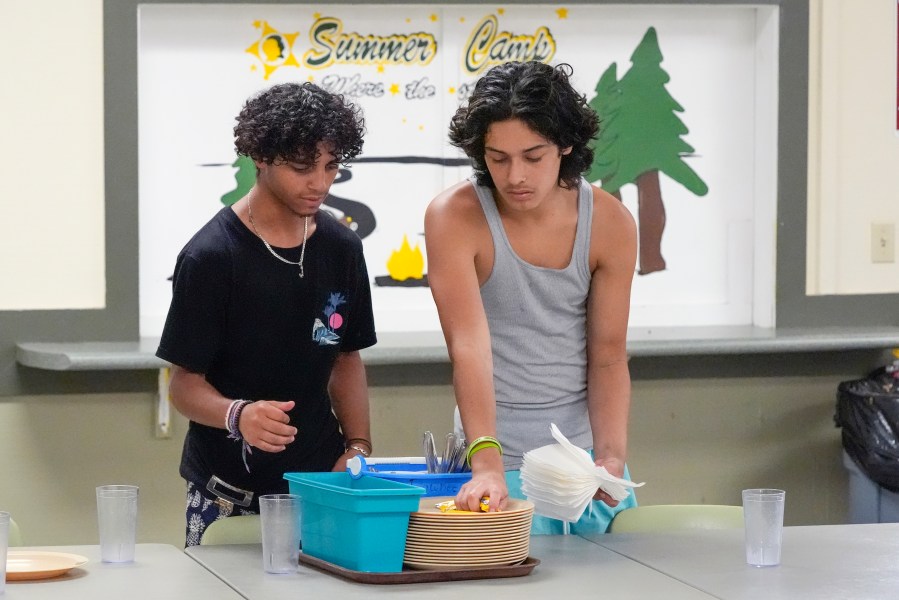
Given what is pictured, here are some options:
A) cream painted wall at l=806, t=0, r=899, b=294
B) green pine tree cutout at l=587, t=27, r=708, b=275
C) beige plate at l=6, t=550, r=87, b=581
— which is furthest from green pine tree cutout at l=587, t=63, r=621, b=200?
beige plate at l=6, t=550, r=87, b=581

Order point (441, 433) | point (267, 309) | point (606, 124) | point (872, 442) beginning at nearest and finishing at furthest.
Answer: point (267, 309) → point (872, 442) → point (441, 433) → point (606, 124)

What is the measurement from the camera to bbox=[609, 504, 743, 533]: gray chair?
245cm

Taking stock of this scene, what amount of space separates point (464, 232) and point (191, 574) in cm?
78

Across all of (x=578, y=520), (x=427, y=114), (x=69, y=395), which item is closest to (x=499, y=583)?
(x=578, y=520)

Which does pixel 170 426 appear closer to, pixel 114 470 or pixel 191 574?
pixel 114 470

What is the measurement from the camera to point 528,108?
85.7 inches

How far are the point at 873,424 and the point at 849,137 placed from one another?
980 mm

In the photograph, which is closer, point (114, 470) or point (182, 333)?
point (182, 333)

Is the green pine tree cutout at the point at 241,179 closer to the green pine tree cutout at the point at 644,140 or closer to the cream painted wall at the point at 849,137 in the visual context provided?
the green pine tree cutout at the point at 644,140

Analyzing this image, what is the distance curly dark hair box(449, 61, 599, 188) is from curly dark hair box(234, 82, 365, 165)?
214mm

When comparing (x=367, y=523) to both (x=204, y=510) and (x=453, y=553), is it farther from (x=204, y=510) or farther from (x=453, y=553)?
(x=204, y=510)

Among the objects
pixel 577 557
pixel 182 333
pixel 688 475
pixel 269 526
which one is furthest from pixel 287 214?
pixel 688 475

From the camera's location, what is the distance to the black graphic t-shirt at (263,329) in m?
2.28

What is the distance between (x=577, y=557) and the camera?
2.12 metres
